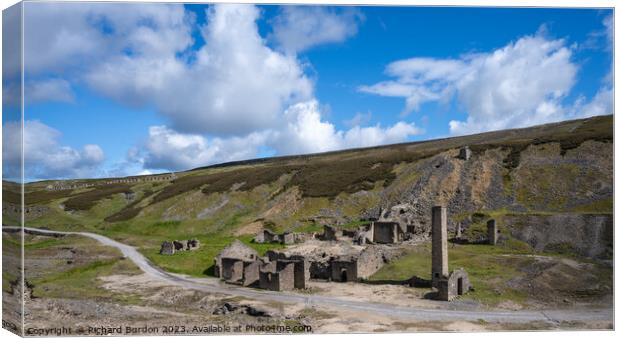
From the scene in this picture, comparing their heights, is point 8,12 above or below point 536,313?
above

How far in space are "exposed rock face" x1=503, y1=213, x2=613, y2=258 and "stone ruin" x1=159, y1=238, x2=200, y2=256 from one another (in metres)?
35.3

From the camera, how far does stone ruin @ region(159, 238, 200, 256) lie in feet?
202

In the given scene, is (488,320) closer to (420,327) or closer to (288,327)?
(420,327)

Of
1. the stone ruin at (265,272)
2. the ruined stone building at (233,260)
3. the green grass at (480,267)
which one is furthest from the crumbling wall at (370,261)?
the ruined stone building at (233,260)

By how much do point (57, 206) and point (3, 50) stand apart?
310ft

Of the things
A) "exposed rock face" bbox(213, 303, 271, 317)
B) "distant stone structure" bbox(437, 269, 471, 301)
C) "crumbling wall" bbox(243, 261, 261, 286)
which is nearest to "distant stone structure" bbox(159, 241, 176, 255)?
"crumbling wall" bbox(243, 261, 261, 286)

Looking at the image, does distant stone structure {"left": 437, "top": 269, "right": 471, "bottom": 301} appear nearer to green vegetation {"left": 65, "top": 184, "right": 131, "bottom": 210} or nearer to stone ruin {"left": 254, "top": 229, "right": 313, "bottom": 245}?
stone ruin {"left": 254, "top": 229, "right": 313, "bottom": 245}

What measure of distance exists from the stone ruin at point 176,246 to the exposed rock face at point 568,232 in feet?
116

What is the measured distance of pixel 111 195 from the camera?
12281cm

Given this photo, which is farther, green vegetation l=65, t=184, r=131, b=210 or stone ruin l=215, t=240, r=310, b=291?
green vegetation l=65, t=184, r=131, b=210

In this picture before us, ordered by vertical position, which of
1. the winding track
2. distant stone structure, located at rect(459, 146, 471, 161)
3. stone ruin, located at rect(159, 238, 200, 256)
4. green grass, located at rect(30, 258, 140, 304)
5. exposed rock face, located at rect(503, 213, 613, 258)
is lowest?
green grass, located at rect(30, 258, 140, 304)

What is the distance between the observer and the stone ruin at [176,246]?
6164 cm

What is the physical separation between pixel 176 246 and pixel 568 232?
41.6 m

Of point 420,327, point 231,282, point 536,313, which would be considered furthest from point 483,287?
point 231,282
